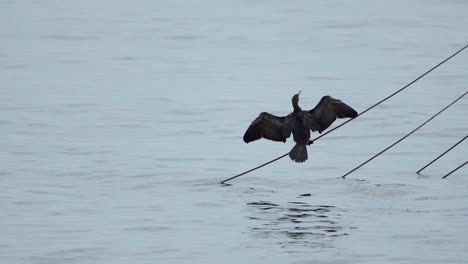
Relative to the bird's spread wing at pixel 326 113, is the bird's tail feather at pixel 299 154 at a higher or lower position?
lower

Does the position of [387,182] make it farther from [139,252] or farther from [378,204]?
[139,252]

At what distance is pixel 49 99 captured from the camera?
2369 cm

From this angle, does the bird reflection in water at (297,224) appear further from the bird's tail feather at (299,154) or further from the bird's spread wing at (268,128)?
the bird's spread wing at (268,128)

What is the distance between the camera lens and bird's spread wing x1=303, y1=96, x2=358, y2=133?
13469 millimetres

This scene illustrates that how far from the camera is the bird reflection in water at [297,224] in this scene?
11.9 m

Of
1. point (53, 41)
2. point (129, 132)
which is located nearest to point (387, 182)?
point (129, 132)

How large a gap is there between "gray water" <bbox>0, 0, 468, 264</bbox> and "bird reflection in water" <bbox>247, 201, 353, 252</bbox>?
0.04 meters

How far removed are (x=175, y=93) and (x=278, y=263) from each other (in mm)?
14269

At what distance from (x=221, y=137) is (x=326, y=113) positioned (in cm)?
654

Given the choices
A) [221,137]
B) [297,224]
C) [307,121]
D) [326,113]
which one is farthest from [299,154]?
[221,137]

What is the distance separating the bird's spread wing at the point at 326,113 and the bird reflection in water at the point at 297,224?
1.04 meters

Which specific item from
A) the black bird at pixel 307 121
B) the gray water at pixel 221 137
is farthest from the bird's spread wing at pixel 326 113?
the gray water at pixel 221 137

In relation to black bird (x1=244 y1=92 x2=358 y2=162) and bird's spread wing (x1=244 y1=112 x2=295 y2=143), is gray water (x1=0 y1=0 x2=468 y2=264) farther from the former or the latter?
bird's spread wing (x1=244 y1=112 x2=295 y2=143)

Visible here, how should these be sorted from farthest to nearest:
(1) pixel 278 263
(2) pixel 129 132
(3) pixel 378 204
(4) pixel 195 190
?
(2) pixel 129 132, (4) pixel 195 190, (3) pixel 378 204, (1) pixel 278 263
